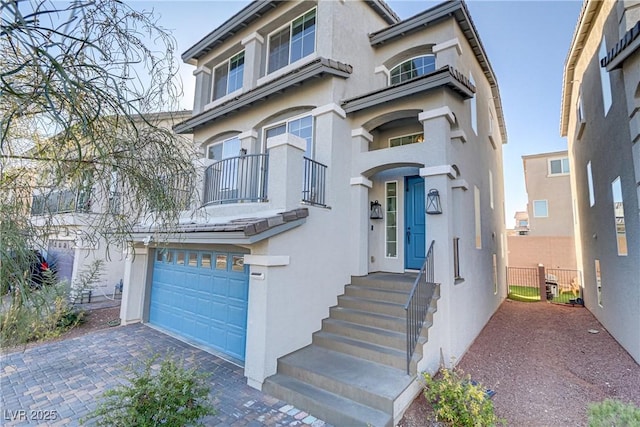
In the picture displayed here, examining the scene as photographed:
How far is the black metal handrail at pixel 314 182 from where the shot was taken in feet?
22.1

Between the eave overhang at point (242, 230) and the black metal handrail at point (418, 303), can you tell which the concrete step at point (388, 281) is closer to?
the black metal handrail at point (418, 303)

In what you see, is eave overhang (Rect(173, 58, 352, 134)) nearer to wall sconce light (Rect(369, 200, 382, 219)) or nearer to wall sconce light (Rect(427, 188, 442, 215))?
wall sconce light (Rect(369, 200, 382, 219))

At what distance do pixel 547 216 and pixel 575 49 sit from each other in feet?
45.5

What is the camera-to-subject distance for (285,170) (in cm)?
573

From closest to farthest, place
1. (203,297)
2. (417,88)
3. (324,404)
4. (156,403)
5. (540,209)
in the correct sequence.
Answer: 1. (156,403)
2. (324,404)
3. (417,88)
4. (203,297)
5. (540,209)

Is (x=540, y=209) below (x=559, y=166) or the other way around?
below

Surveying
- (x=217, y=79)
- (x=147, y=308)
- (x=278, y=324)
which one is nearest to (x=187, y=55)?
(x=217, y=79)

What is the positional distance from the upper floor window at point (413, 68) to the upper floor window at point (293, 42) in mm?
2613

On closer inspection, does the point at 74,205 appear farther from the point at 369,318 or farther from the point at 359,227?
the point at 359,227

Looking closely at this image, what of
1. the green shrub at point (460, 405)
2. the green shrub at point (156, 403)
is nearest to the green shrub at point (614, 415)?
the green shrub at point (460, 405)

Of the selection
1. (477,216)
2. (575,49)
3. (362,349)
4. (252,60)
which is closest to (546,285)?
(477,216)

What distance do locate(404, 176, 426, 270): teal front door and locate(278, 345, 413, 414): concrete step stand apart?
3.49 m

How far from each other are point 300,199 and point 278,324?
244 cm

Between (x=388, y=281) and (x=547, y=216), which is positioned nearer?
(x=388, y=281)
